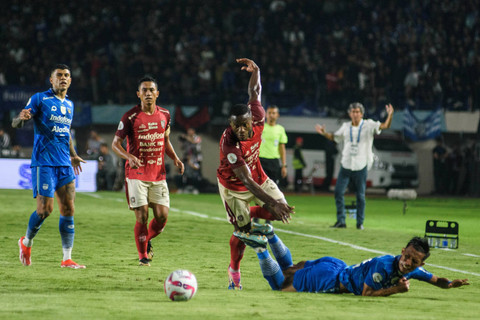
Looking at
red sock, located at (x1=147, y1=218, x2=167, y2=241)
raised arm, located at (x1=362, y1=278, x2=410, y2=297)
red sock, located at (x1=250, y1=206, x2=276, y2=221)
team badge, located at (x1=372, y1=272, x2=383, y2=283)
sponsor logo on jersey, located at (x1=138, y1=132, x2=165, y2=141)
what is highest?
sponsor logo on jersey, located at (x1=138, y1=132, x2=165, y2=141)

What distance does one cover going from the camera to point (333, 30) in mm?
35594

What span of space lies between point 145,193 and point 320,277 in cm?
304

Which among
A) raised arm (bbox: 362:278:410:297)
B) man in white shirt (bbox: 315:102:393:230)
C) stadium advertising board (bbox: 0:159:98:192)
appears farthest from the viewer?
stadium advertising board (bbox: 0:159:98:192)

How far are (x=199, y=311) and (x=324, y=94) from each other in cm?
2615

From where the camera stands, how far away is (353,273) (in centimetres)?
759

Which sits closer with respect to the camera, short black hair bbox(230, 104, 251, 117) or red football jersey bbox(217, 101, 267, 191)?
short black hair bbox(230, 104, 251, 117)

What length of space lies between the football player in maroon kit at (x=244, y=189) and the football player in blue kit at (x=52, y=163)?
2.14 metres

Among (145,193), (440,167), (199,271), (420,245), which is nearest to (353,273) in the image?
(420,245)

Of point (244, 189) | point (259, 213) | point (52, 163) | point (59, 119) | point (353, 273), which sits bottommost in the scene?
point (353, 273)

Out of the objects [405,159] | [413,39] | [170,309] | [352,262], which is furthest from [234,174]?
[413,39]

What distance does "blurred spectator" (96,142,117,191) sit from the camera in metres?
27.9

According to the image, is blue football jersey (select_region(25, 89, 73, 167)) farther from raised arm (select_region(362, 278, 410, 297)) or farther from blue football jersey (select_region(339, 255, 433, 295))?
raised arm (select_region(362, 278, 410, 297))

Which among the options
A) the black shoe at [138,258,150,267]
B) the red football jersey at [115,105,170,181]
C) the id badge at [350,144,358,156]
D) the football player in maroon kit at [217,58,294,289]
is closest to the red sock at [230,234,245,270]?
the football player in maroon kit at [217,58,294,289]

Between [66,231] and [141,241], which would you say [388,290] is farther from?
[66,231]
